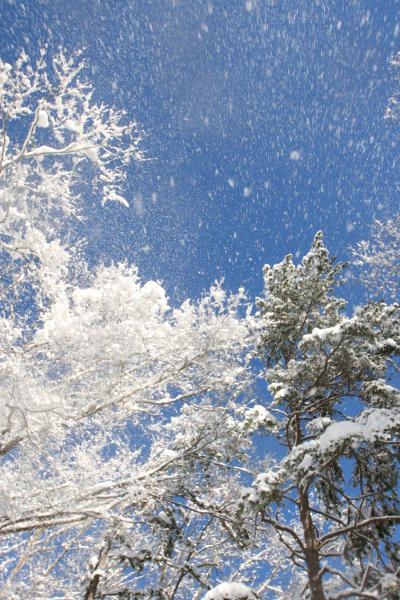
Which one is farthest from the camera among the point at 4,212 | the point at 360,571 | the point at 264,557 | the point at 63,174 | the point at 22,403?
the point at 264,557

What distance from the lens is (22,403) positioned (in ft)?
15.3

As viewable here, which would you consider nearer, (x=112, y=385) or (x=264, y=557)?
(x=112, y=385)

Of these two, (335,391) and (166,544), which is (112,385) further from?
(335,391)

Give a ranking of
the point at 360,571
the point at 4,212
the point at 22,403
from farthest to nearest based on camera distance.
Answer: the point at 360,571 < the point at 4,212 < the point at 22,403

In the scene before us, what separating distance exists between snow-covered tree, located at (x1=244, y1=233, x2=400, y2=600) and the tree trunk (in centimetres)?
2

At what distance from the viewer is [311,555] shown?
7129 mm

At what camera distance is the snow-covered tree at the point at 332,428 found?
6.25m

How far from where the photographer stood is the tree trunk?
662 cm

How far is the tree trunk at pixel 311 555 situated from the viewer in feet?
21.7

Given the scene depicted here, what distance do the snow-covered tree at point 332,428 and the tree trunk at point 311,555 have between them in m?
0.02

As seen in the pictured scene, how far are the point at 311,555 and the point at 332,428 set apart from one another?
296cm

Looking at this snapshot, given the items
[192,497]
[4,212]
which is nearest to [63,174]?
[4,212]

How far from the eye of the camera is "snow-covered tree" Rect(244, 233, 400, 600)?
6.25 m

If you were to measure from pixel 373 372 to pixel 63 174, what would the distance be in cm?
772
